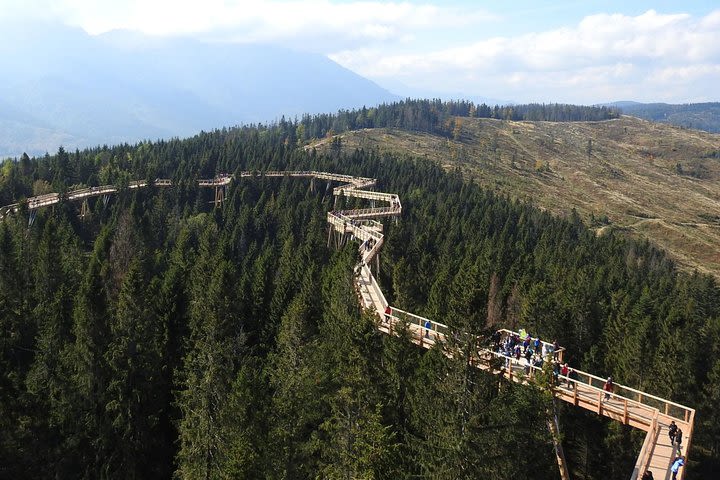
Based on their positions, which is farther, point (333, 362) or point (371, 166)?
point (371, 166)

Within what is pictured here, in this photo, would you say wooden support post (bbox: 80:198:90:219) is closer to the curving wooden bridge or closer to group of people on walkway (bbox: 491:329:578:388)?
the curving wooden bridge

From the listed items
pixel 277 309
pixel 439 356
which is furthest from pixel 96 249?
pixel 439 356

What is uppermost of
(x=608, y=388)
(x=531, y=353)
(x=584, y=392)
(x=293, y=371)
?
(x=531, y=353)

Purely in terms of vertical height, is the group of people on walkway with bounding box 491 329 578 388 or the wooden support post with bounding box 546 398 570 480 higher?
the group of people on walkway with bounding box 491 329 578 388

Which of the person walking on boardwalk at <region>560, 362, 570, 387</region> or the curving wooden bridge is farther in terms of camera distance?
the person walking on boardwalk at <region>560, 362, 570, 387</region>

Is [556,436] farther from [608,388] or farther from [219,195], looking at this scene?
[219,195]

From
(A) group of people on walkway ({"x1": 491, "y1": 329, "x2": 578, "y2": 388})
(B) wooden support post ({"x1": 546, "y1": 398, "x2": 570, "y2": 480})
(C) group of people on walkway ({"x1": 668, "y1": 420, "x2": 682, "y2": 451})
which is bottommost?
(B) wooden support post ({"x1": 546, "y1": 398, "x2": 570, "y2": 480})

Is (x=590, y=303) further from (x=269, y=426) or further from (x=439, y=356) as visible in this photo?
(x=269, y=426)

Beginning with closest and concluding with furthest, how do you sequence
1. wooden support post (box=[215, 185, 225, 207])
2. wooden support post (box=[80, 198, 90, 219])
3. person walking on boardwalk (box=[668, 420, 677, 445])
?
person walking on boardwalk (box=[668, 420, 677, 445])
wooden support post (box=[80, 198, 90, 219])
wooden support post (box=[215, 185, 225, 207])

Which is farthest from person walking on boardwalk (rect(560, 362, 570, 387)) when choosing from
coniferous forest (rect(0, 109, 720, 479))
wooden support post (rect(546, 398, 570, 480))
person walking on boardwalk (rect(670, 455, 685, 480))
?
person walking on boardwalk (rect(670, 455, 685, 480))

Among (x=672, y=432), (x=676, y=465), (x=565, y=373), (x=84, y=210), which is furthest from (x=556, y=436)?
(x=84, y=210)

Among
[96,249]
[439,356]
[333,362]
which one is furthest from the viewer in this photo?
[96,249]
